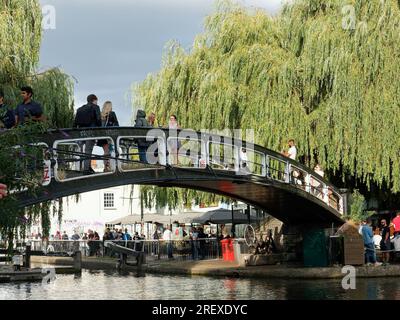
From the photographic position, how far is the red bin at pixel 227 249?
31188mm

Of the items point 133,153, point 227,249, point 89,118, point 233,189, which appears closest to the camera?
point 89,118

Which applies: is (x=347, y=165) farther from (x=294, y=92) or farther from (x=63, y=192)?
(x=63, y=192)

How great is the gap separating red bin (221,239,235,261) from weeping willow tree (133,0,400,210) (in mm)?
2477

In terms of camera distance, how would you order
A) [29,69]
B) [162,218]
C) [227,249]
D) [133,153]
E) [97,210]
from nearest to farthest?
[133,153] → [29,69] → [227,249] → [162,218] → [97,210]

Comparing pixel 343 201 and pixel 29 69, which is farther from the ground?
pixel 29 69

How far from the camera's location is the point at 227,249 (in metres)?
31.4

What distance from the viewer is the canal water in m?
19.0

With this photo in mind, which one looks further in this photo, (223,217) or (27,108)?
(223,217)

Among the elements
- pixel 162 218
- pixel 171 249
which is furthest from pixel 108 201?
pixel 171 249

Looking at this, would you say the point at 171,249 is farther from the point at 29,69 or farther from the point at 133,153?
the point at 133,153

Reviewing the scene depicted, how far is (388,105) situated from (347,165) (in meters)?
2.46

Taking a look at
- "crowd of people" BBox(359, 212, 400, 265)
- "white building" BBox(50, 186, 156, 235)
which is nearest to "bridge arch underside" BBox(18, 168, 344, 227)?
"crowd of people" BBox(359, 212, 400, 265)

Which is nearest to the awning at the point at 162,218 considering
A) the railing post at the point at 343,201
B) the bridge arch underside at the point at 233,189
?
the bridge arch underside at the point at 233,189

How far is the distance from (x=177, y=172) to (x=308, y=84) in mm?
10498
